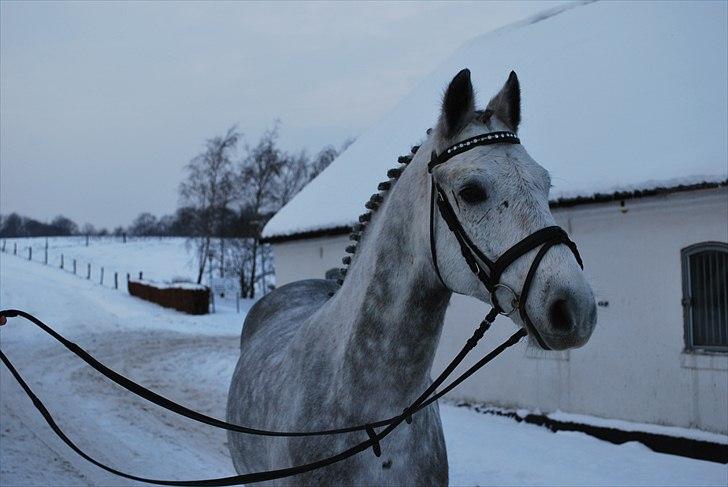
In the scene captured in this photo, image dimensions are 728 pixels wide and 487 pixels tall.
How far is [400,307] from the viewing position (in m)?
2.33

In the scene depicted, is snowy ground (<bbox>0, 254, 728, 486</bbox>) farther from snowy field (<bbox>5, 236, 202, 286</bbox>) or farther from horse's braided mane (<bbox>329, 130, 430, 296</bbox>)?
snowy field (<bbox>5, 236, 202, 286</bbox>)

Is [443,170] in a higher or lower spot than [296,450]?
higher

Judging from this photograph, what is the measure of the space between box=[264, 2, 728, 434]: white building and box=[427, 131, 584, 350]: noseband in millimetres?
4035

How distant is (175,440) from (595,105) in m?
7.50

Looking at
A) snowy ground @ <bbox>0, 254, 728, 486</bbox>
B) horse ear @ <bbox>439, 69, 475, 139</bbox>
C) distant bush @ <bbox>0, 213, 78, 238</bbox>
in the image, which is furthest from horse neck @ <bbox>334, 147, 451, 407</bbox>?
distant bush @ <bbox>0, 213, 78, 238</bbox>

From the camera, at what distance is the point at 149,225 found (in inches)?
3484

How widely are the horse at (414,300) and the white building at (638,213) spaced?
3824 millimetres

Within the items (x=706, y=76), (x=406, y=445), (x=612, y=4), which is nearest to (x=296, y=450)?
(x=406, y=445)

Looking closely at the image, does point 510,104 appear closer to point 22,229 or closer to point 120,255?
point 120,255

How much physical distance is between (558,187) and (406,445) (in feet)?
19.2

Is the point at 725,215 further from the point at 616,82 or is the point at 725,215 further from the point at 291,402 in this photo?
the point at 291,402

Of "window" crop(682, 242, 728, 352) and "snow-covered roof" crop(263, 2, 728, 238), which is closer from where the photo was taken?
"window" crop(682, 242, 728, 352)

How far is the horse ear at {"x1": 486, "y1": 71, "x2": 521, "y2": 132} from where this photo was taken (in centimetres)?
228

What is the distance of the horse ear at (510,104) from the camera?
228 centimetres
